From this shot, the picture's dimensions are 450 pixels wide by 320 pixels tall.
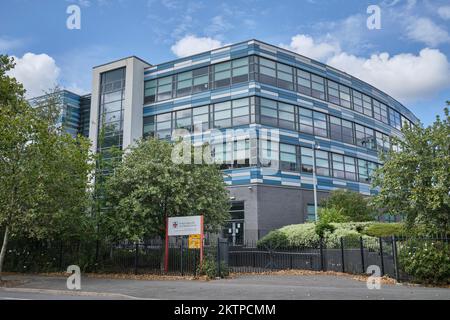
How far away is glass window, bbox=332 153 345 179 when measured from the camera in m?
41.4

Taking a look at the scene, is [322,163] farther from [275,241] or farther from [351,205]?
[275,241]

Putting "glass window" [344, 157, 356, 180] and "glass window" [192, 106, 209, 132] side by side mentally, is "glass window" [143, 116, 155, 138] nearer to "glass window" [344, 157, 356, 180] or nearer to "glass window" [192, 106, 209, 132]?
"glass window" [192, 106, 209, 132]

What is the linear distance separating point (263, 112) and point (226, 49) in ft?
22.0

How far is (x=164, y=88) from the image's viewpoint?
139 feet

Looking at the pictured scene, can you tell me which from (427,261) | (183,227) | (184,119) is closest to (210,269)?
(183,227)

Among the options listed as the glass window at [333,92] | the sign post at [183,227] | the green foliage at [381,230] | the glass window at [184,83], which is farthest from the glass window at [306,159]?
the sign post at [183,227]

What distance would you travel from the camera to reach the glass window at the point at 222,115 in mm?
37438

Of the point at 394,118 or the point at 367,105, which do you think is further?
the point at 394,118

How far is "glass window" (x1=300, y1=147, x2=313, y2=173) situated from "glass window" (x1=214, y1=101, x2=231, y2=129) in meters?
6.81

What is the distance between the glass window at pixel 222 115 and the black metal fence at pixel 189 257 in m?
13.2

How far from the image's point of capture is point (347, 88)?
4459 cm

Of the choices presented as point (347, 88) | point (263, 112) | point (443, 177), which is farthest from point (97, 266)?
point (347, 88)

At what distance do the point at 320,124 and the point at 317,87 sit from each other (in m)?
3.43

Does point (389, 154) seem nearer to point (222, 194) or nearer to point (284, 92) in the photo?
point (222, 194)
